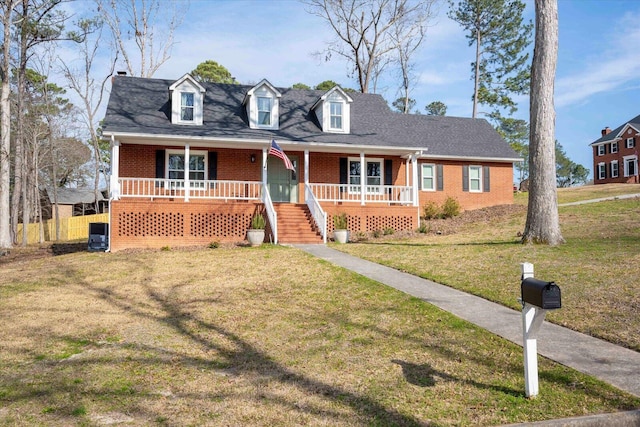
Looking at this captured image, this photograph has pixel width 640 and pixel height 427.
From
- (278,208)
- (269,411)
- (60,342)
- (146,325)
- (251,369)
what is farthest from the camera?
(278,208)

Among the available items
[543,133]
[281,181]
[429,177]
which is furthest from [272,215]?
[429,177]

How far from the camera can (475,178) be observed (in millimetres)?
25547

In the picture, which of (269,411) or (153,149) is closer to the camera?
(269,411)

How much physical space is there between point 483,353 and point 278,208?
44.6 feet

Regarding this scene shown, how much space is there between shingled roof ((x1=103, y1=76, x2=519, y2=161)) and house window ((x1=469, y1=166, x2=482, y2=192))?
0.74 meters

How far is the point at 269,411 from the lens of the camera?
14.8 feet

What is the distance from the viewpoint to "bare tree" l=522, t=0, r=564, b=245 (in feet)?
42.3

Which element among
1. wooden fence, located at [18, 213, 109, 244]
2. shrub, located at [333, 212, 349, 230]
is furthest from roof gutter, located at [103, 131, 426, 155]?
wooden fence, located at [18, 213, 109, 244]

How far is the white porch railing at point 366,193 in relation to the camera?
2022cm

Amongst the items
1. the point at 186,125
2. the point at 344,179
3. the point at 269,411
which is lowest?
the point at 269,411

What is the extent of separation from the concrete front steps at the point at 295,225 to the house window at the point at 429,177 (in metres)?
8.10

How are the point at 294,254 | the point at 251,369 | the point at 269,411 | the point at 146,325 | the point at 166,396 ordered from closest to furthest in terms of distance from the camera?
the point at 269,411, the point at 166,396, the point at 251,369, the point at 146,325, the point at 294,254

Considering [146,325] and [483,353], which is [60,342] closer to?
[146,325]

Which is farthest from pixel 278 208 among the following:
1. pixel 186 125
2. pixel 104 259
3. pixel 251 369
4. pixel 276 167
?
pixel 251 369
